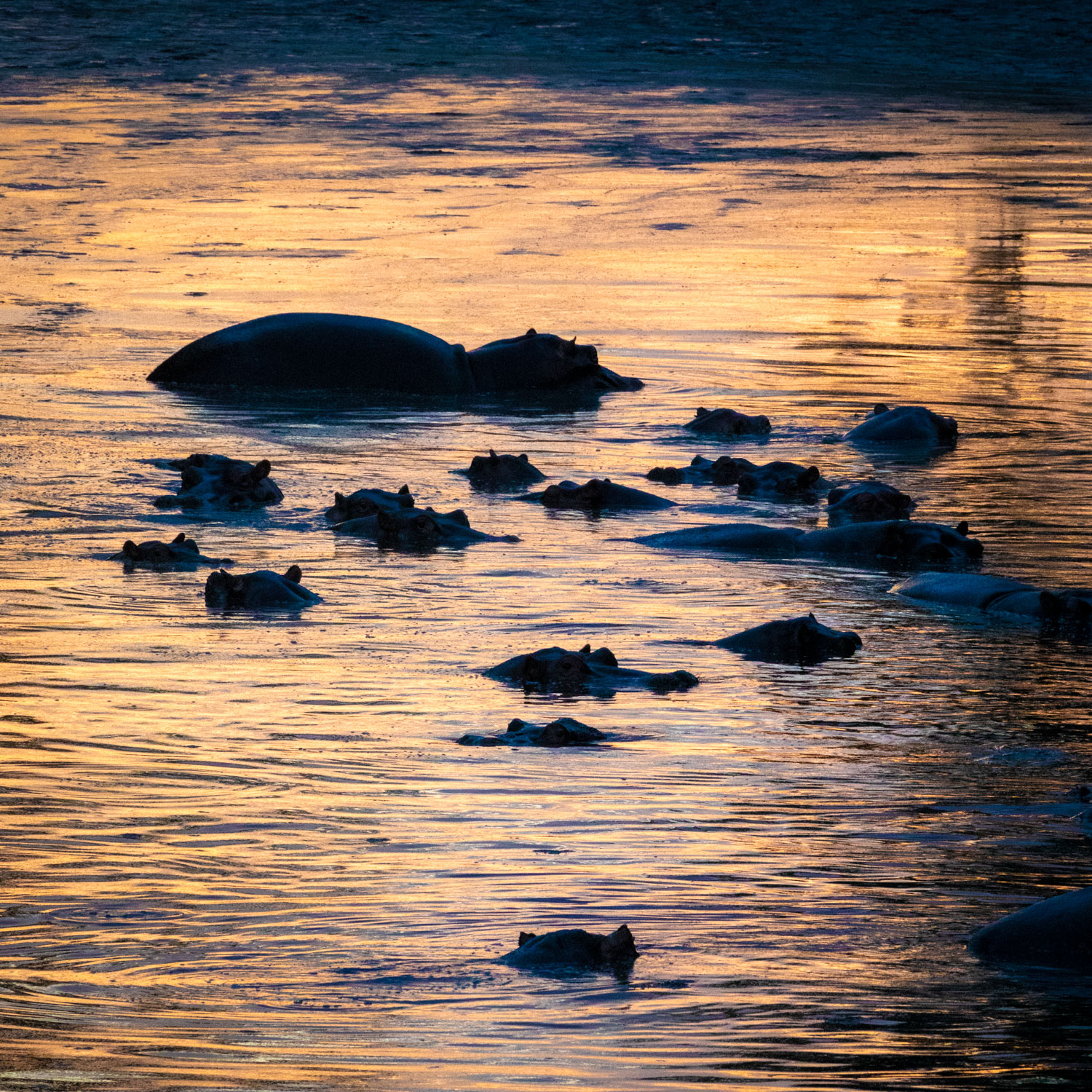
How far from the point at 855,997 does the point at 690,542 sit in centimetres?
530

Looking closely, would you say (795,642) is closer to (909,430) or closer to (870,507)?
(870,507)

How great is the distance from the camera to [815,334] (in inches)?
648

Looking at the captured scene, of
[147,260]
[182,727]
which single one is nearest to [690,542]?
[182,727]

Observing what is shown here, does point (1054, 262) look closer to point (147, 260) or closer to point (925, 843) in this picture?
point (147, 260)

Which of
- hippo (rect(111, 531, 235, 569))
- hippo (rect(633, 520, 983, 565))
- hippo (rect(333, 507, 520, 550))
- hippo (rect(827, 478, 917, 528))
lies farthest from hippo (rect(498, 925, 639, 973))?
hippo (rect(827, 478, 917, 528))

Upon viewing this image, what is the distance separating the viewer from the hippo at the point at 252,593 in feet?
30.4

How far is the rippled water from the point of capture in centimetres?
530

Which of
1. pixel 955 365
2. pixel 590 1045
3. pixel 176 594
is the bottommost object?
pixel 590 1045

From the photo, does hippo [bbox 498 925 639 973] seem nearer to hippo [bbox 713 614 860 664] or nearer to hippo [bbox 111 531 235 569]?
hippo [bbox 713 614 860 664]

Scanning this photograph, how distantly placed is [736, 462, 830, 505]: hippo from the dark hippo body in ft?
19.5

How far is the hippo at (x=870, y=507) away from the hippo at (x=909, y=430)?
1802 mm

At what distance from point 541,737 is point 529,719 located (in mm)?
309

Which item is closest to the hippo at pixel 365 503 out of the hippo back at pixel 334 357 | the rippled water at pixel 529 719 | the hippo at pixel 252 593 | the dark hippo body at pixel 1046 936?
the rippled water at pixel 529 719

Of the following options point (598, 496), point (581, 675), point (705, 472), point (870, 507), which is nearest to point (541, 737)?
point (581, 675)
